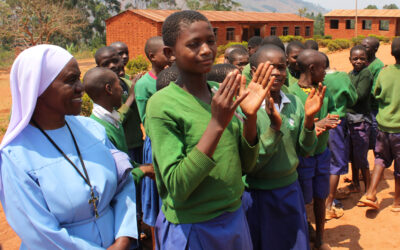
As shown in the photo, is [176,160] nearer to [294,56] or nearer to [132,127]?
[132,127]

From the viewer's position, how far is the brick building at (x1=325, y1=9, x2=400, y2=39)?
29.4 metres

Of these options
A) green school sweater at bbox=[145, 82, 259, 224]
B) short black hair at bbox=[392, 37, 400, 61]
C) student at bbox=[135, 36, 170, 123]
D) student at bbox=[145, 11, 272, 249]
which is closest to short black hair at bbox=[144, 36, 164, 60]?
student at bbox=[135, 36, 170, 123]

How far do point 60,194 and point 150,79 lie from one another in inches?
86.8

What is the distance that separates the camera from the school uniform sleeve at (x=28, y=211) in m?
1.49

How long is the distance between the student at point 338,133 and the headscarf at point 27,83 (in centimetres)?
298

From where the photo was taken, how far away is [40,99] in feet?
5.41

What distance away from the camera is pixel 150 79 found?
3.63 meters

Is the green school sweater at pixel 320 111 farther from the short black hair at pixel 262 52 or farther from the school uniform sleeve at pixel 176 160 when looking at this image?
the school uniform sleeve at pixel 176 160

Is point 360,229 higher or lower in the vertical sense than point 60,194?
lower

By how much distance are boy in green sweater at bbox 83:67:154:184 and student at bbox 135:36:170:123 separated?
1.44 ft

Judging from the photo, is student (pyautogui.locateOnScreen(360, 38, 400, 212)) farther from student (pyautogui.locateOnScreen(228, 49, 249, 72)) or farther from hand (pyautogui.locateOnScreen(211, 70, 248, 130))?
hand (pyautogui.locateOnScreen(211, 70, 248, 130))

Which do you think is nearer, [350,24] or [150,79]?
[150,79]

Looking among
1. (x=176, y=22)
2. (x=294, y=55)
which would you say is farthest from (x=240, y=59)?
(x=176, y=22)

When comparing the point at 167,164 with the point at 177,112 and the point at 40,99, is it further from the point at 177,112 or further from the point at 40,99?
the point at 40,99
